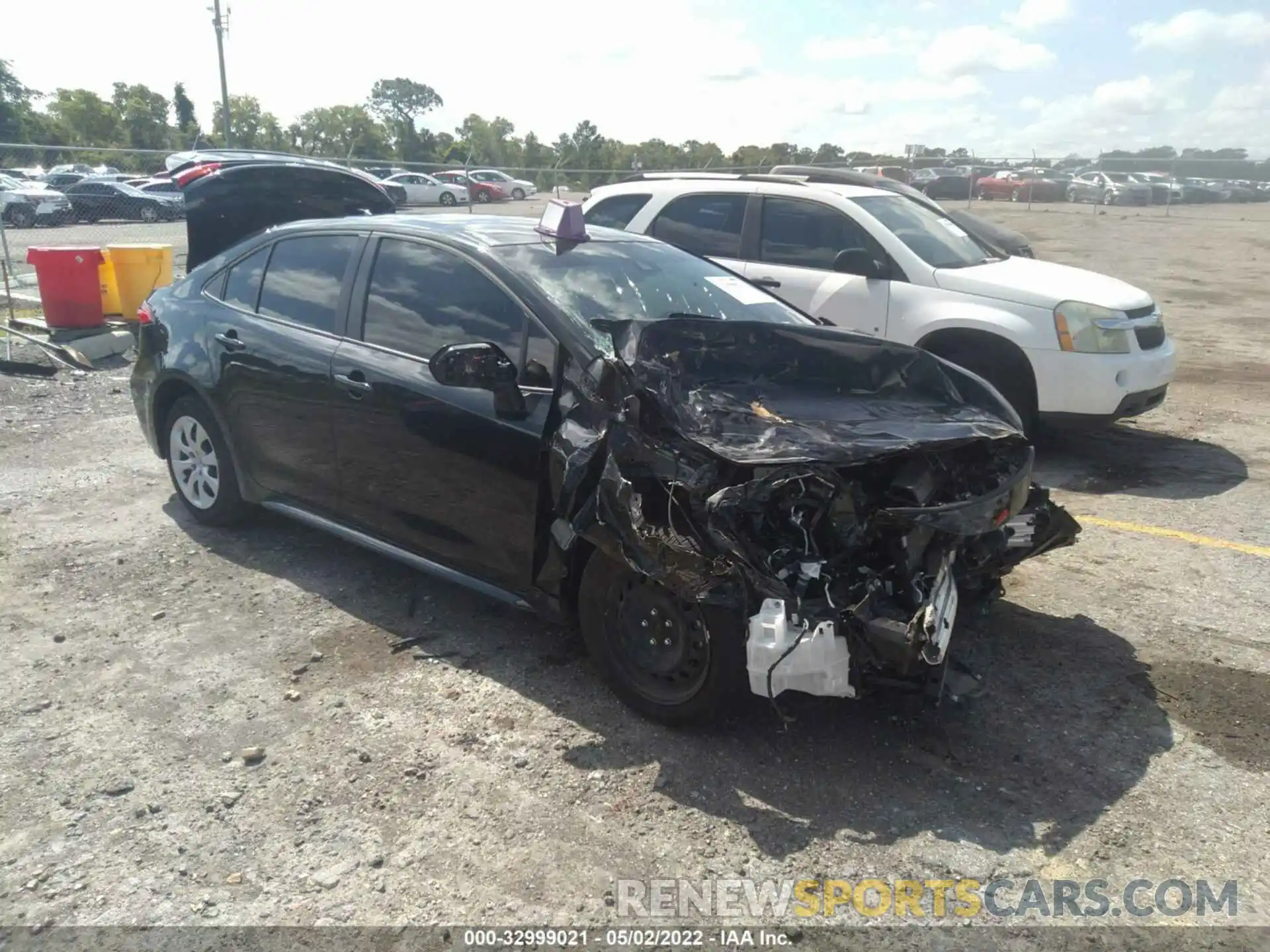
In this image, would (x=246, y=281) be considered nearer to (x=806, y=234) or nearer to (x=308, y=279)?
(x=308, y=279)

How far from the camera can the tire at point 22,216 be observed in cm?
2375

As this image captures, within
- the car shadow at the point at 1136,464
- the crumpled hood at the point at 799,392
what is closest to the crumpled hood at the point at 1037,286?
the car shadow at the point at 1136,464

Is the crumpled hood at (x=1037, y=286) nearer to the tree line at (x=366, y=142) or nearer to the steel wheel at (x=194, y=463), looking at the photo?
the steel wheel at (x=194, y=463)

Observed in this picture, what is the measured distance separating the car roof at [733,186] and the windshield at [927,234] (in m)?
0.15

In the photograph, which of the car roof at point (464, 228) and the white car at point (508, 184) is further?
the white car at point (508, 184)

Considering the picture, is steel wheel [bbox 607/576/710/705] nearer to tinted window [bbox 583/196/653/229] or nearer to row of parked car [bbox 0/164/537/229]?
tinted window [bbox 583/196/653/229]

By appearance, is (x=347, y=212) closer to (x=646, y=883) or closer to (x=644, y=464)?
(x=644, y=464)

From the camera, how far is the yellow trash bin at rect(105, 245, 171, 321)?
11.2 m

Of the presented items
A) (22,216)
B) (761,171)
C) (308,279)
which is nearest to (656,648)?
(308,279)

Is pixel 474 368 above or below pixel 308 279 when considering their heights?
below

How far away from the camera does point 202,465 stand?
17.8ft

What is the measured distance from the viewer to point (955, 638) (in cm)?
420

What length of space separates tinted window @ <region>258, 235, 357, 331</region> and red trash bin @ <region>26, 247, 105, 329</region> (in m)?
6.80

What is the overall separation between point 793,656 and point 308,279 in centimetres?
318
